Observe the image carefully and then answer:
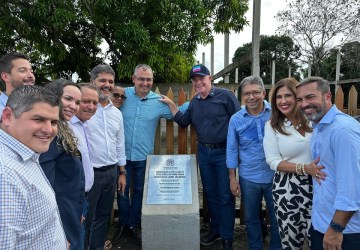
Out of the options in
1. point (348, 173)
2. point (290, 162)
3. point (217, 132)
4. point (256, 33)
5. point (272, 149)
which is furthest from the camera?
point (256, 33)

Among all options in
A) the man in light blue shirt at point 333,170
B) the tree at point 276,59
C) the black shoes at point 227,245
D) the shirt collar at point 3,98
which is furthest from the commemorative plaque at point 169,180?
the tree at point 276,59

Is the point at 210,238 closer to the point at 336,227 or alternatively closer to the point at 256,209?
the point at 256,209

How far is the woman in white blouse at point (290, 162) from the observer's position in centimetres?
259

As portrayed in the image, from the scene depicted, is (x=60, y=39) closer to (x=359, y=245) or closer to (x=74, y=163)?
(x=74, y=163)

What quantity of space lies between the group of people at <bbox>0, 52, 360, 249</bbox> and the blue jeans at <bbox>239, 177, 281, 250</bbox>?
1cm

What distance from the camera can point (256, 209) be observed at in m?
3.21

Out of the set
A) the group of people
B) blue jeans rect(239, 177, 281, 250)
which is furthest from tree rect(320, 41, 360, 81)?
blue jeans rect(239, 177, 281, 250)

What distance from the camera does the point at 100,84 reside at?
330 centimetres

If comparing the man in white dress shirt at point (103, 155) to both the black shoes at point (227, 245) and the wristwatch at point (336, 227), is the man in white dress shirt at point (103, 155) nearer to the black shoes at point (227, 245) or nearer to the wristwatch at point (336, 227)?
the black shoes at point (227, 245)

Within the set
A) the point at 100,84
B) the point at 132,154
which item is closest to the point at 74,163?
the point at 100,84

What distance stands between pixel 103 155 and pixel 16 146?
1727mm

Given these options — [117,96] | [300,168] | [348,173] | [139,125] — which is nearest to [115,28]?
[117,96]

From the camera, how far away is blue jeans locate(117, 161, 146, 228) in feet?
12.6

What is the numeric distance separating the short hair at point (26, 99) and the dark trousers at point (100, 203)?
163cm
